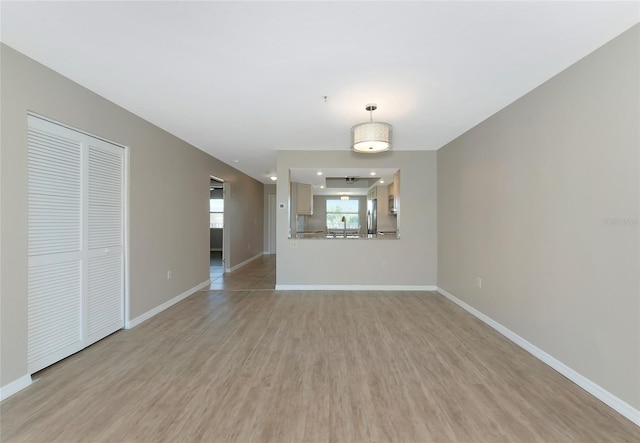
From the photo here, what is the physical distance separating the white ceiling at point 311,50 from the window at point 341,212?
25.2 ft

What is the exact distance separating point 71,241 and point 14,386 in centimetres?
115

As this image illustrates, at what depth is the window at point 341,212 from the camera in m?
11.0

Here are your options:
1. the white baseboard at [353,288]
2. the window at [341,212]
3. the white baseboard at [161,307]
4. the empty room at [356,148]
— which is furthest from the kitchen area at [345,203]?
the white baseboard at [161,307]

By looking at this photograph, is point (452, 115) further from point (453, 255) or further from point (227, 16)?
point (227, 16)

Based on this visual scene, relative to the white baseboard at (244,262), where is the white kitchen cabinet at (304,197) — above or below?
above

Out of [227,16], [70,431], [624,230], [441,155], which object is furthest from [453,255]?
[70,431]

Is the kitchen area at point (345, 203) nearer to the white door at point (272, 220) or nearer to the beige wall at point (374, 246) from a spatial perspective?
the beige wall at point (374, 246)

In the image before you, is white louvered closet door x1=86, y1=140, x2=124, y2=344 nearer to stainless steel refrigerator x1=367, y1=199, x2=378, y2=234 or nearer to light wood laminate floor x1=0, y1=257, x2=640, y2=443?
light wood laminate floor x1=0, y1=257, x2=640, y2=443

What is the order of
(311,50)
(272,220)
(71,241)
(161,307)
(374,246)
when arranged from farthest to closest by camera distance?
1. (272,220)
2. (374,246)
3. (161,307)
4. (71,241)
5. (311,50)

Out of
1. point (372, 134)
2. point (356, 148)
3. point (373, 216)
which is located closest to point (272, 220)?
point (373, 216)

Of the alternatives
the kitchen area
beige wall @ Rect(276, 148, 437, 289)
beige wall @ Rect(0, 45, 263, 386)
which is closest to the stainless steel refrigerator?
the kitchen area

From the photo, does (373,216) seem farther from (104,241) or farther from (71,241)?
(71,241)

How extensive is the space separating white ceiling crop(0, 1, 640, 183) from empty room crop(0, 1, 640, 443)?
18 millimetres

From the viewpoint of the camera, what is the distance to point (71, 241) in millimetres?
2598
